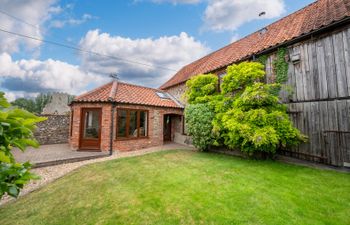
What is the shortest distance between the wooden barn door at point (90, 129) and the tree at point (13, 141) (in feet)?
30.3

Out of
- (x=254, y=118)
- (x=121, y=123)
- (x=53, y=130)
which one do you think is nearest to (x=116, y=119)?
(x=121, y=123)

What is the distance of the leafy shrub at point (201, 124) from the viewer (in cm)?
891

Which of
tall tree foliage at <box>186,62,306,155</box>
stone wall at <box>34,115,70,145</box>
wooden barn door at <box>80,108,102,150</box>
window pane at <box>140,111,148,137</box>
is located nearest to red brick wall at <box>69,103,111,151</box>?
wooden barn door at <box>80,108,102,150</box>

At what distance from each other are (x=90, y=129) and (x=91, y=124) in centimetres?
31

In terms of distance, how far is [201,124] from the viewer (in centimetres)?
905

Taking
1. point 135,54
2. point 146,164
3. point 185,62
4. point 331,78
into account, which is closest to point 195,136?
point 146,164

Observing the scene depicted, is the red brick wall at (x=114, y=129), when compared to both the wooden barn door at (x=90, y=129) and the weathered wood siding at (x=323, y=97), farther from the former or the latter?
the weathered wood siding at (x=323, y=97)

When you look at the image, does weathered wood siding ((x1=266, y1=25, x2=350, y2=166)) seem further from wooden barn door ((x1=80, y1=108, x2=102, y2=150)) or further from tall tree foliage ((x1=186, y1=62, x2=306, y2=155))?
wooden barn door ((x1=80, y1=108, x2=102, y2=150))

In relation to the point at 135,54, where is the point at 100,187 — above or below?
below

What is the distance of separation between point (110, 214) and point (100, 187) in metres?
1.64

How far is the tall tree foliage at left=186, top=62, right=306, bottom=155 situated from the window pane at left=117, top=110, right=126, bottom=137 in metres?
5.61

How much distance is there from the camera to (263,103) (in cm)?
689

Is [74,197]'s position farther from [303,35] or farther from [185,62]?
[185,62]

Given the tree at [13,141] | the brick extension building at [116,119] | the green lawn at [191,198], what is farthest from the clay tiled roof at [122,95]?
the tree at [13,141]
